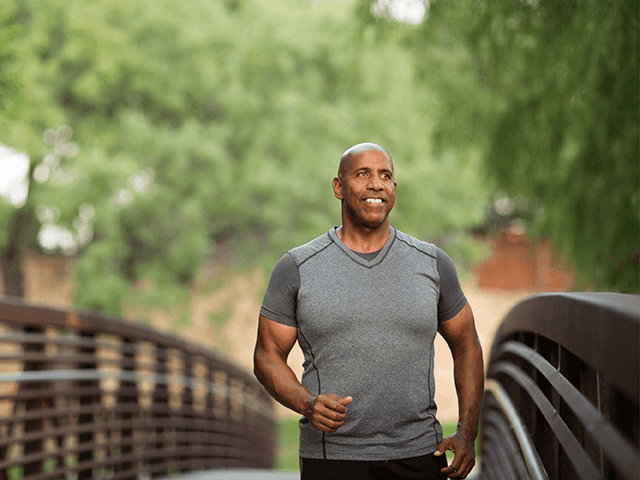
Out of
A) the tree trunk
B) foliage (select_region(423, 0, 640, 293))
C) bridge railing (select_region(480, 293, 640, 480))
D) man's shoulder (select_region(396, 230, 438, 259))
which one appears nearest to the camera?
bridge railing (select_region(480, 293, 640, 480))

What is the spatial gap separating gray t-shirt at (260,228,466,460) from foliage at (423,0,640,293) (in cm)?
256

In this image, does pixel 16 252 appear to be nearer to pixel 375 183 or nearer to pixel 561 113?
pixel 561 113

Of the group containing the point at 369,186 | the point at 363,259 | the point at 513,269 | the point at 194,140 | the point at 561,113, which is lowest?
the point at 363,259

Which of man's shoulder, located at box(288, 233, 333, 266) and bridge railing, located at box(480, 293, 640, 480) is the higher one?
man's shoulder, located at box(288, 233, 333, 266)

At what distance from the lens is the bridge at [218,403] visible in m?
1.44

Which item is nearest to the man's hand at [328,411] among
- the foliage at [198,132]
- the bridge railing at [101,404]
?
the bridge railing at [101,404]

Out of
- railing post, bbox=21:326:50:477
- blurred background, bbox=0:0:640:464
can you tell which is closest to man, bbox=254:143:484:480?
railing post, bbox=21:326:50:477

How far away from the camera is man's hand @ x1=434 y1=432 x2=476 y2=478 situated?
2082mm

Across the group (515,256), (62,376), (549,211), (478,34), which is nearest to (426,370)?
(62,376)

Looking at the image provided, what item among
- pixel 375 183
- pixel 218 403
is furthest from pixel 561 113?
pixel 218 403

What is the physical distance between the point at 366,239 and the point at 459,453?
68 cm

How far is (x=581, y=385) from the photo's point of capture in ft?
6.27

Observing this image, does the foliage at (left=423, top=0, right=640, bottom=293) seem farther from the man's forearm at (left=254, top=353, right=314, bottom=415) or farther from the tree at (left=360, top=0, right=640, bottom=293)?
the man's forearm at (left=254, top=353, right=314, bottom=415)

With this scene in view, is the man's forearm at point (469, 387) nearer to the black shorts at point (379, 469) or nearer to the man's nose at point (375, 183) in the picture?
the black shorts at point (379, 469)
